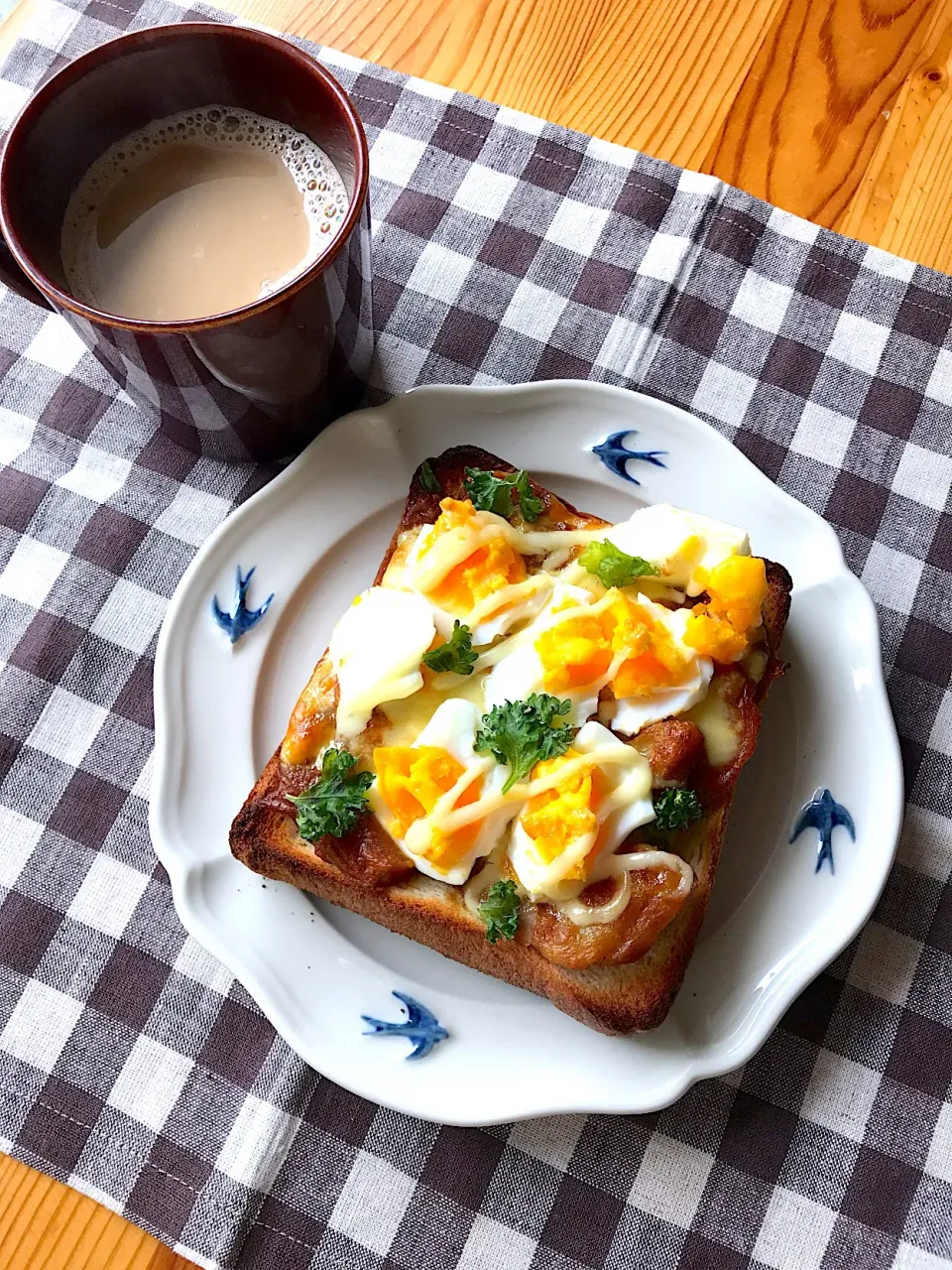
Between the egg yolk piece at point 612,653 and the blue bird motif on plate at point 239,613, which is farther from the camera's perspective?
the blue bird motif on plate at point 239,613

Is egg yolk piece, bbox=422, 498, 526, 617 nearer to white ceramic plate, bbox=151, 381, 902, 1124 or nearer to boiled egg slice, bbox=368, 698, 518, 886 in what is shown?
boiled egg slice, bbox=368, 698, 518, 886

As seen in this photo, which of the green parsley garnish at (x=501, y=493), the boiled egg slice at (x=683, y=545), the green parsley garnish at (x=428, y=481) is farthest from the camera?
the green parsley garnish at (x=428, y=481)

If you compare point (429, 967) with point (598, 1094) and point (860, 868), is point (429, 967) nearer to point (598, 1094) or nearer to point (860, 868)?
point (598, 1094)

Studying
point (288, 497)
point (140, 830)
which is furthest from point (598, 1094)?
point (288, 497)

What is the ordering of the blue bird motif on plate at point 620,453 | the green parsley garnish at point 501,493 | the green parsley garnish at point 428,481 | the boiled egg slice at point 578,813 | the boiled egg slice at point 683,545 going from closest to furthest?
the boiled egg slice at point 578,813
the boiled egg slice at point 683,545
the green parsley garnish at point 501,493
the green parsley garnish at point 428,481
the blue bird motif on plate at point 620,453

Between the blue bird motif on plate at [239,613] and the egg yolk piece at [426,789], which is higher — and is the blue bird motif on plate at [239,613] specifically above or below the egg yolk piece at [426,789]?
below

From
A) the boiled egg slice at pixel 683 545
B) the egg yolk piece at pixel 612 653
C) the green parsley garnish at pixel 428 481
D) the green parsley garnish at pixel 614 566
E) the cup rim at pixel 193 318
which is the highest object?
the cup rim at pixel 193 318

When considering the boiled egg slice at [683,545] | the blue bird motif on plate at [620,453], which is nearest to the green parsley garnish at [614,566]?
the boiled egg slice at [683,545]

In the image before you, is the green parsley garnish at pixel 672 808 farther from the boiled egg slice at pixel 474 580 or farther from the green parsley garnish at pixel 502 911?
the boiled egg slice at pixel 474 580
